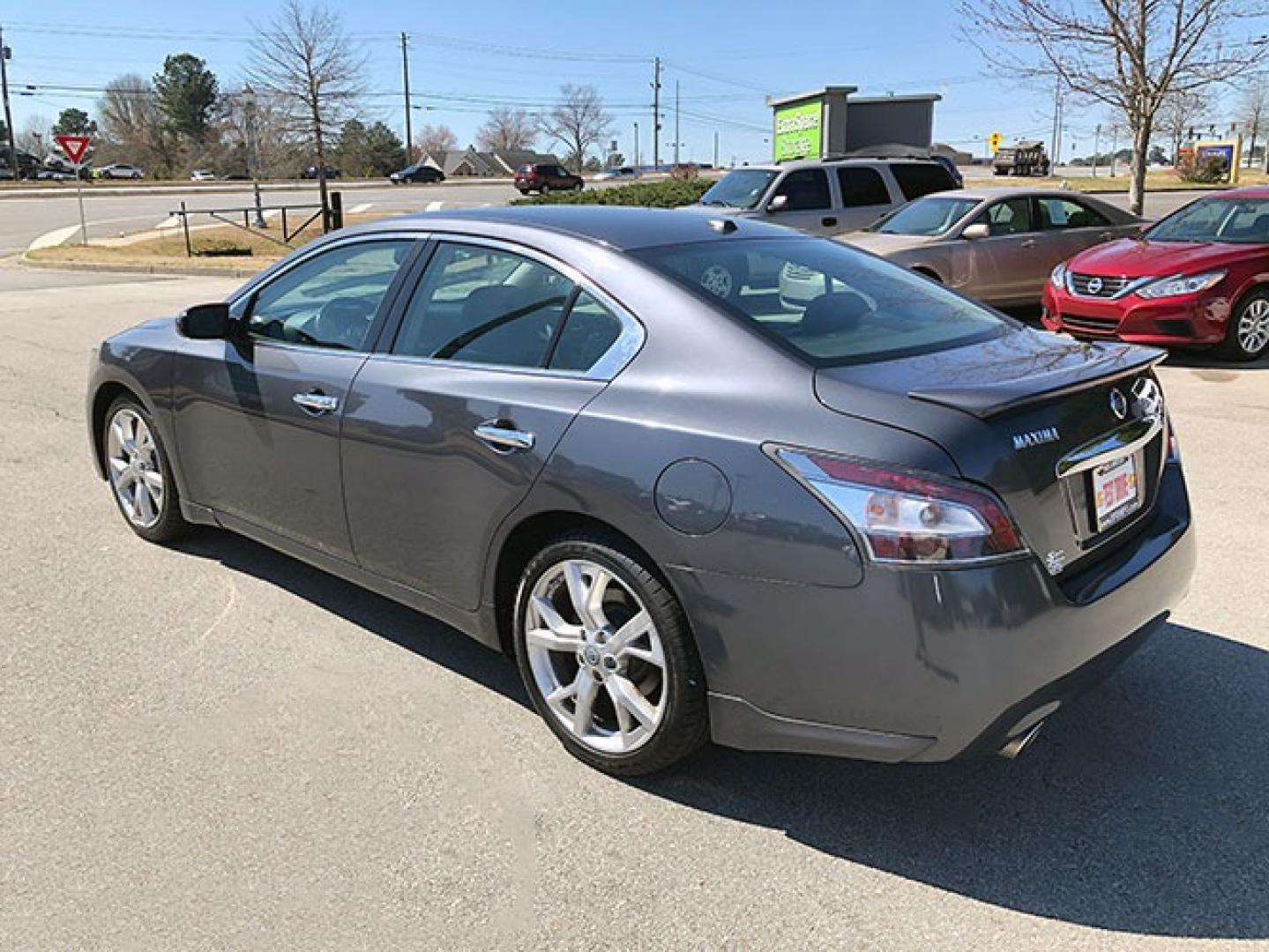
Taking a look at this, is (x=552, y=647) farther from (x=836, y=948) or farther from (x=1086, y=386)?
(x=1086, y=386)

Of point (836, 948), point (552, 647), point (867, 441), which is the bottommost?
point (836, 948)

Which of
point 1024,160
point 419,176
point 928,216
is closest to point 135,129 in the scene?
point 419,176

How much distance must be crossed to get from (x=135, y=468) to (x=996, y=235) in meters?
9.28

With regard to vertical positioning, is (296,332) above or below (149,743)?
above

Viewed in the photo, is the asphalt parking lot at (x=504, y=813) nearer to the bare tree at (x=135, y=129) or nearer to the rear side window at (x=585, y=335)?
the rear side window at (x=585, y=335)

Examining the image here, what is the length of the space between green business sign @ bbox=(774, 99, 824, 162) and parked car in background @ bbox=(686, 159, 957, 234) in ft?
35.0

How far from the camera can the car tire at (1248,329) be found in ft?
29.4

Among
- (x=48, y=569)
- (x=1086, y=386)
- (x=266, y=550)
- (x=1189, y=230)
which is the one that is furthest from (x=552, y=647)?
(x=1189, y=230)

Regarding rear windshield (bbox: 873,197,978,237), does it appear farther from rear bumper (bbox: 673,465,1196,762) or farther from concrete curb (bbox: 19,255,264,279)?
concrete curb (bbox: 19,255,264,279)

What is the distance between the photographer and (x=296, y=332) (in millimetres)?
4082

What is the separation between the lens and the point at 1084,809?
9.57ft

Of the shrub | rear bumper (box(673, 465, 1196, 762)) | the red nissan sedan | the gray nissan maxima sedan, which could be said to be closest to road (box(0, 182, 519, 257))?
the shrub

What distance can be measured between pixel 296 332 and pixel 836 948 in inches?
114

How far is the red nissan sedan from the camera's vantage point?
8.87m
